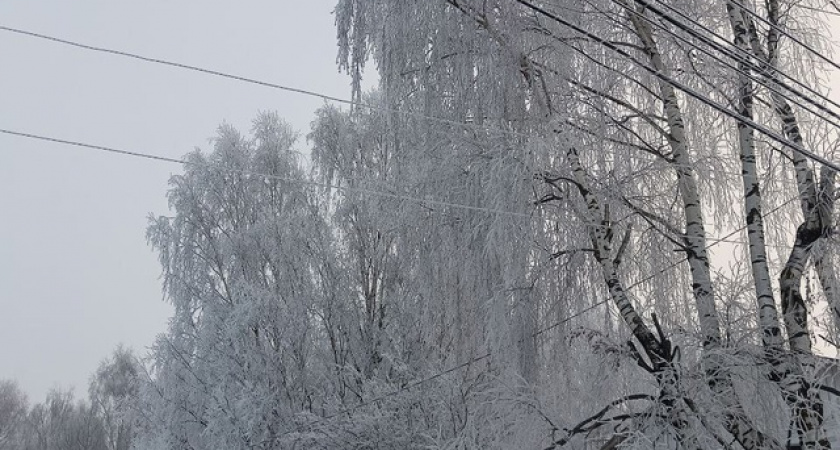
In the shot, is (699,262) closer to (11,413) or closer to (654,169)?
(654,169)

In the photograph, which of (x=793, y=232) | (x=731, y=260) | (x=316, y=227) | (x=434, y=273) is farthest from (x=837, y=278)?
(x=316, y=227)

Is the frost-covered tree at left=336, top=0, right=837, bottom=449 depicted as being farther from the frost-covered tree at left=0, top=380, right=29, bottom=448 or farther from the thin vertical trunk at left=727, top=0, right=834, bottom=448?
the frost-covered tree at left=0, top=380, right=29, bottom=448

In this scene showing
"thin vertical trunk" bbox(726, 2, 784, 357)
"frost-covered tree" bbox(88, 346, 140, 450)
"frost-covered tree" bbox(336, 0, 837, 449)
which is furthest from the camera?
"frost-covered tree" bbox(88, 346, 140, 450)

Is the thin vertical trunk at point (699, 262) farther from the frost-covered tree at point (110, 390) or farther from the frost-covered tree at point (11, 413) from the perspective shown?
the frost-covered tree at point (11, 413)

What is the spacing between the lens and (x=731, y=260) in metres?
5.52

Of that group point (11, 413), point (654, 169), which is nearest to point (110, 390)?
point (11, 413)

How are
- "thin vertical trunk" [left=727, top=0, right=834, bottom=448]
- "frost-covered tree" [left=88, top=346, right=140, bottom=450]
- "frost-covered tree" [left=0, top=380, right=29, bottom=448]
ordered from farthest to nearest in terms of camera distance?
"frost-covered tree" [left=0, top=380, right=29, bottom=448], "frost-covered tree" [left=88, top=346, right=140, bottom=450], "thin vertical trunk" [left=727, top=0, right=834, bottom=448]

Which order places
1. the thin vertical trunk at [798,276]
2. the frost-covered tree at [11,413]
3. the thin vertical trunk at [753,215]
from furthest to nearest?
the frost-covered tree at [11,413] < the thin vertical trunk at [753,215] < the thin vertical trunk at [798,276]

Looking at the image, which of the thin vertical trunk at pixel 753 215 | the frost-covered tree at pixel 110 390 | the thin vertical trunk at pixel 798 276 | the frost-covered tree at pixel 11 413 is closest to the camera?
the thin vertical trunk at pixel 798 276

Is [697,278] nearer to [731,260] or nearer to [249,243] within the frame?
[731,260]

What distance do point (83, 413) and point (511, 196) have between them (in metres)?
37.9

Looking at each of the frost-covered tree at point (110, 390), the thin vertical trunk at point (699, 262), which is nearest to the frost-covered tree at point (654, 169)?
the thin vertical trunk at point (699, 262)

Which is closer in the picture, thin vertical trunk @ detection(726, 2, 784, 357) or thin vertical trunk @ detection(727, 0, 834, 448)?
thin vertical trunk @ detection(727, 0, 834, 448)

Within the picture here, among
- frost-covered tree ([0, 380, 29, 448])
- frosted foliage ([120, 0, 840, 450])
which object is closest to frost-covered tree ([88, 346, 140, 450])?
frost-covered tree ([0, 380, 29, 448])
